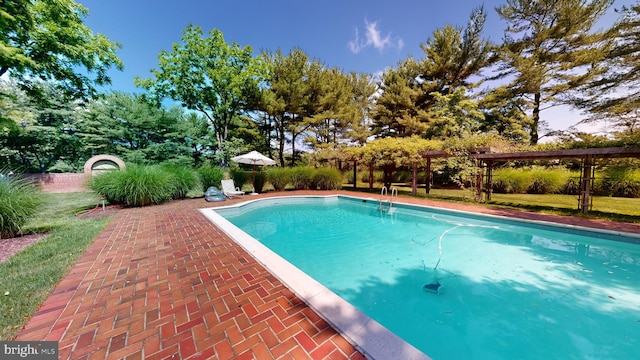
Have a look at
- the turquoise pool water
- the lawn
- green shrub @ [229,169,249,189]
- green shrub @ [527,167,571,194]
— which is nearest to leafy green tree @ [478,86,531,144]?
green shrub @ [527,167,571,194]

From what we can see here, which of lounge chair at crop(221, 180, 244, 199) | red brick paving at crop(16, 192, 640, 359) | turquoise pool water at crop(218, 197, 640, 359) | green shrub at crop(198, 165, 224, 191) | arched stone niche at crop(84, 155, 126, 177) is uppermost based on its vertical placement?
arched stone niche at crop(84, 155, 126, 177)

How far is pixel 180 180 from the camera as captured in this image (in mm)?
9562

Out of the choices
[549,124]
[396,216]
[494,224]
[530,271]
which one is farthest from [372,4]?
[549,124]

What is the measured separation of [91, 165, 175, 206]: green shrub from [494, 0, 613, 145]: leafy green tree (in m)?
21.4

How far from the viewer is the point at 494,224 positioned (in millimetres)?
6531

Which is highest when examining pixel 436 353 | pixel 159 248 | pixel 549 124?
pixel 549 124

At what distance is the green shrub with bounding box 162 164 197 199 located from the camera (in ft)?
30.1

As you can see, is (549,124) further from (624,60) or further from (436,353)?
(436,353)

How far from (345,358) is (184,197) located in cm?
1091

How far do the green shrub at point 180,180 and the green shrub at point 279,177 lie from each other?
4424mm

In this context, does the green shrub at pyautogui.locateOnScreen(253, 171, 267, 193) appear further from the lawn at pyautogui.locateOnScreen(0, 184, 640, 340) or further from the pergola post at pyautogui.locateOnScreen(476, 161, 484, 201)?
the pergola post at pyautogui.locateOnScreen(476, 161, 484, 201)

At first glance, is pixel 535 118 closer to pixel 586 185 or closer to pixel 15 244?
pixel 586 185

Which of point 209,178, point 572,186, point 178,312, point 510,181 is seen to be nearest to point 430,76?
point 510,181

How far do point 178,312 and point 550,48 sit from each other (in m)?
22.2
